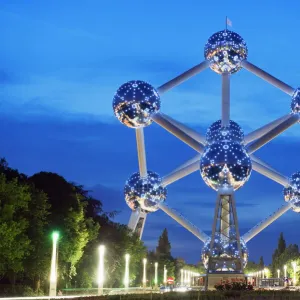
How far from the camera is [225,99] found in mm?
66750

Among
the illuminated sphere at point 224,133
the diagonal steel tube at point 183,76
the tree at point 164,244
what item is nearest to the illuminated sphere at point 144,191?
the illuminated sphere at point 224,133

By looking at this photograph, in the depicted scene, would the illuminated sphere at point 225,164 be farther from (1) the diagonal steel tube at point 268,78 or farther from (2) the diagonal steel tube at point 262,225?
(2) the diagonal steel tube at point 262,225

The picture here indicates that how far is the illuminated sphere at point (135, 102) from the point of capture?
60469 millimetres

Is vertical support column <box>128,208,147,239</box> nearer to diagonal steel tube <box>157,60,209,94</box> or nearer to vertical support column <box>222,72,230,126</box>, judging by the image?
diagonal steel tube <box>157,60,209,94</box>

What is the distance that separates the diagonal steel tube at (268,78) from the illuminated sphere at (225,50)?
2.69 metres

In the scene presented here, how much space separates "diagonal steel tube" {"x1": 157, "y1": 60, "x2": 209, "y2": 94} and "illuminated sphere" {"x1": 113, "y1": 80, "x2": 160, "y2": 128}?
492 cm

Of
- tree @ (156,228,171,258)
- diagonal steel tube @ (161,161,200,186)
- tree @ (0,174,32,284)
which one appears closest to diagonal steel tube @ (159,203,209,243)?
diagonal steel tube @ (161,161,200,186)

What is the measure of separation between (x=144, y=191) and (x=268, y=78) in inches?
639

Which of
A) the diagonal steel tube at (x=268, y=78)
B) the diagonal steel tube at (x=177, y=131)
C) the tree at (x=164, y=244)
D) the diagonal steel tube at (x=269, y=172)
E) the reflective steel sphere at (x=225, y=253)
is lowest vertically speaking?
the reflective steel sphere at (x=225, y=253)

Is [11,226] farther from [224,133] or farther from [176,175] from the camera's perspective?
[176,175]

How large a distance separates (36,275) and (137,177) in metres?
19.2

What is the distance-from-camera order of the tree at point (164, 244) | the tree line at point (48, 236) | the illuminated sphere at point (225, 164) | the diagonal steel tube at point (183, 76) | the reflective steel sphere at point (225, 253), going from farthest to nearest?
the tree at point (164, 244) → the diagonal steel tube at point (183, 76) → the reflective steel sphere at point (225, 253) → the illuminated sphere at point (225, 164) → the tree line at point (48, 236)

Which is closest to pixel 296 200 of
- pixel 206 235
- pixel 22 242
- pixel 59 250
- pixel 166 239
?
pixel 206 235

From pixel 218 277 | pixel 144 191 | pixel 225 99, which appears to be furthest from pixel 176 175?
pixel 218 277
